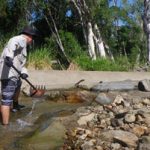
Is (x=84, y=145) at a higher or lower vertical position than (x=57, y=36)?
lower

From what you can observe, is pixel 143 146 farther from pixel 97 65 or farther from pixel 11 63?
pixel 97 65

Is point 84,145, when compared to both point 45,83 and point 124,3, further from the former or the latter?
point 124,3

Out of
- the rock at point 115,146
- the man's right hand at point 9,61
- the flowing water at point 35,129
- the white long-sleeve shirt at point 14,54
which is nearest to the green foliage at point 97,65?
the flowing water at point 35,129

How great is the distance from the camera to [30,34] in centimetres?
855

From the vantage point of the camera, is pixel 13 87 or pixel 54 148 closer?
pixel 54 148

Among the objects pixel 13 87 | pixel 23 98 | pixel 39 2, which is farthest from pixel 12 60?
pixel 39 2

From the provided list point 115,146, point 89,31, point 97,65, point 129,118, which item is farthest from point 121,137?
point 89,31

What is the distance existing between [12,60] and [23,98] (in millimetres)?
3763

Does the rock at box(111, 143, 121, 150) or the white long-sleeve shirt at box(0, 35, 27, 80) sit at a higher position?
the white long-sleeve shirt at box(0, 35, 27, 80)

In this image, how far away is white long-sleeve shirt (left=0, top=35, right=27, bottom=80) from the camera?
8.40 metres

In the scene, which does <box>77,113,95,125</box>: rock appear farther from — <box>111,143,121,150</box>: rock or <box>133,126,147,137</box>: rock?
<box>111,143,121,150</box>: rock

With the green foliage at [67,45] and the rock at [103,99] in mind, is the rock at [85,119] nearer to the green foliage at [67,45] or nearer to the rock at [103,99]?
the rock at [103,99]

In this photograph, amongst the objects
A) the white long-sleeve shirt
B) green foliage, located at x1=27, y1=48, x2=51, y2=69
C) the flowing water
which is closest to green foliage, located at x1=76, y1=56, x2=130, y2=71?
green foliage, located at x1=27, y1=48, x2=51, y2=69

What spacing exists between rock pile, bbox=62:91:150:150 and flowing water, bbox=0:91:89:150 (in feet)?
0.70
